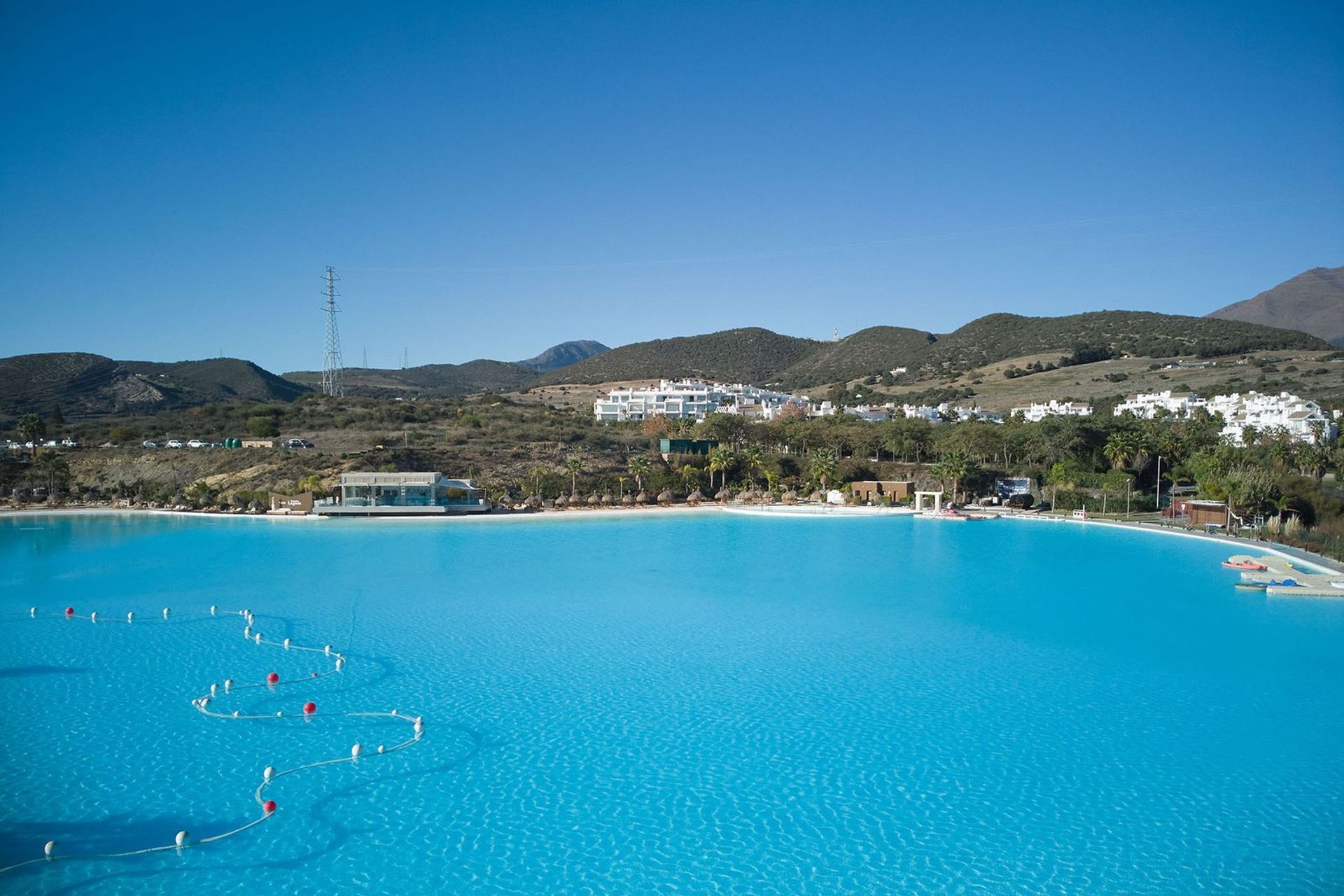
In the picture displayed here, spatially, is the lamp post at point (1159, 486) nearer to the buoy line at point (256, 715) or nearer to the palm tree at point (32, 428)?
the buoy line at point (256, 715)

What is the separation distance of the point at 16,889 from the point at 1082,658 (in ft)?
51.4

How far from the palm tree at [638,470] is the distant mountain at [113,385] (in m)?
57.2

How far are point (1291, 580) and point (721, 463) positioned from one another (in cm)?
2762

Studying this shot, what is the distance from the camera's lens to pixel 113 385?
3482 inches

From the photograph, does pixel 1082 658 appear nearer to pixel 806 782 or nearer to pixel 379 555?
pixel 806 782

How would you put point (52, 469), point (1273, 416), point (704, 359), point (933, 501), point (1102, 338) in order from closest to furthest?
point (933, 501) → point (52, 469) → point (1273, 416) → point (1102, 338) → point (704, 359)

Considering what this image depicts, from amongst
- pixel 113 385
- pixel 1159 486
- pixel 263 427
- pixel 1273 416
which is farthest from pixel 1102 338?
pixel 113 385

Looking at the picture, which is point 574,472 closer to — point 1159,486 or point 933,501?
point 933,501

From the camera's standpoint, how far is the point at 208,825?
9.12 meters

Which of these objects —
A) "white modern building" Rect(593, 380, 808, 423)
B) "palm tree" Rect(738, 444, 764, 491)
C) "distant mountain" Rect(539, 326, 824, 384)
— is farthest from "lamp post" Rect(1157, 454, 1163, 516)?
"distant mountain" Rect(539, 326, 824, 384)

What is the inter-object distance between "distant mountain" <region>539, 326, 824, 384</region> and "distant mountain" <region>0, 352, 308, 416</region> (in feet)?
139

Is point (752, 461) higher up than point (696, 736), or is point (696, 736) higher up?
point (752, 461)

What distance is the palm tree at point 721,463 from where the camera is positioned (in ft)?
147

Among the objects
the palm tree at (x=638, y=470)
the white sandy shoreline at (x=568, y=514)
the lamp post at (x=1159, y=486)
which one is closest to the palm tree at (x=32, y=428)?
the white sandy shoreline at (x=568, y=514)
